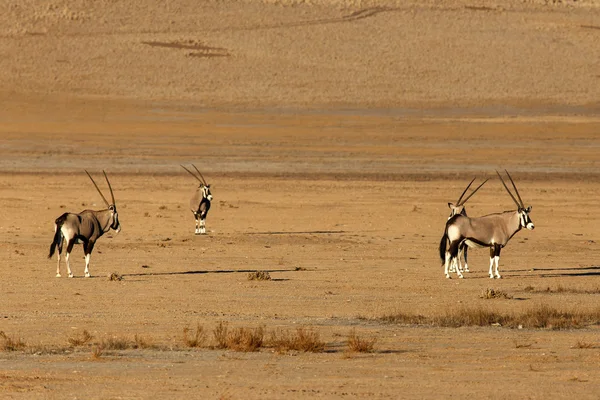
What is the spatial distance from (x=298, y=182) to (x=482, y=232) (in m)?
22.1

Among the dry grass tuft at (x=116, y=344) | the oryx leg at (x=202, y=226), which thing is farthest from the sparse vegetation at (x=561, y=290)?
the oryx leg at (x=202, y=226)

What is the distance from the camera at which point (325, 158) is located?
1949 inches

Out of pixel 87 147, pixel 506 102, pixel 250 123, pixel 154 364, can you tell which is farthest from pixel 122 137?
pixel 154 364

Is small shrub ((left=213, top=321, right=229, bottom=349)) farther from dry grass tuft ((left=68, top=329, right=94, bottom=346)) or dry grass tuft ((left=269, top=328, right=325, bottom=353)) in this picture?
dry grass tuft ((left=68, top=329, right=94, bottom=346))

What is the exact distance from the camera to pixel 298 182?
4131cm

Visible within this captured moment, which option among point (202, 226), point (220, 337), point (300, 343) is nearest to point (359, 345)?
point (300, 343)

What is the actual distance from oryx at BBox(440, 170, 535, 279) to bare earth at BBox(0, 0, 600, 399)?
1.64ft

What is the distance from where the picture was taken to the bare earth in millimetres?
11742

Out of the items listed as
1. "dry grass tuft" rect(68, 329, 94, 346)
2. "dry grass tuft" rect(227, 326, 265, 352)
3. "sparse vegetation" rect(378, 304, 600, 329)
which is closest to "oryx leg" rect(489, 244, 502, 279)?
"sparse vegetation" rect(378, 304, 600, 329)

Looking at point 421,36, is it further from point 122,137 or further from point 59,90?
point 122,137

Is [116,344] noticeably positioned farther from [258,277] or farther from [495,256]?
[495,256]

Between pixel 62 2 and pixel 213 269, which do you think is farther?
pixel 62 2

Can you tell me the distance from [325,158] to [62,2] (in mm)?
47427

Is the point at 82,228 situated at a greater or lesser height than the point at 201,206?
lesser
